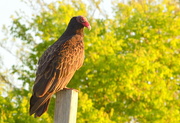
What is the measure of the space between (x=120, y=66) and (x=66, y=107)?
1120 centimetres

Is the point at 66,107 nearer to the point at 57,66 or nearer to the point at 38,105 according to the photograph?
the point at 38,105

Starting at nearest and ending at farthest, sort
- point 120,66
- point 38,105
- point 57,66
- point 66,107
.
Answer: point 66,107 < point 38,105 < point 57,66 < point 120,66

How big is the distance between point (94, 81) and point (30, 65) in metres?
3.18

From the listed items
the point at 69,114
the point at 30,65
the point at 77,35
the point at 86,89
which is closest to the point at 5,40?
the point at 30,65

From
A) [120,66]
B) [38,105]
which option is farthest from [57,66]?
[120,66]

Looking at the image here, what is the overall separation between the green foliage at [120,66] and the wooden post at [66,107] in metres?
8.96

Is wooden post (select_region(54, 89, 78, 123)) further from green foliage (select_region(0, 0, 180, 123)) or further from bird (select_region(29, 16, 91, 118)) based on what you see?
green foliage (select_region(0, 0, 180, 123))

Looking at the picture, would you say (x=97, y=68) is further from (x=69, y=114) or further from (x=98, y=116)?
(x=69, y=114)

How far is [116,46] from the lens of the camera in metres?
16.9

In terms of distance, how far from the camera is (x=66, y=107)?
15.7 ft

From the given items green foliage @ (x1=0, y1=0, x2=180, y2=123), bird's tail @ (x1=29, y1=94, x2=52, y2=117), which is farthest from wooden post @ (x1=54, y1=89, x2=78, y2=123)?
green foliage @ (x1=0, y1=0, x2=180, y2=123)

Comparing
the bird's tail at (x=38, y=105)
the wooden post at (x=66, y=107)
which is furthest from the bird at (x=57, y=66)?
the wooden post at (x=66, y=107)

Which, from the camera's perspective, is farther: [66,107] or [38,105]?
[38,105]

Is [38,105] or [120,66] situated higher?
[120,66]
